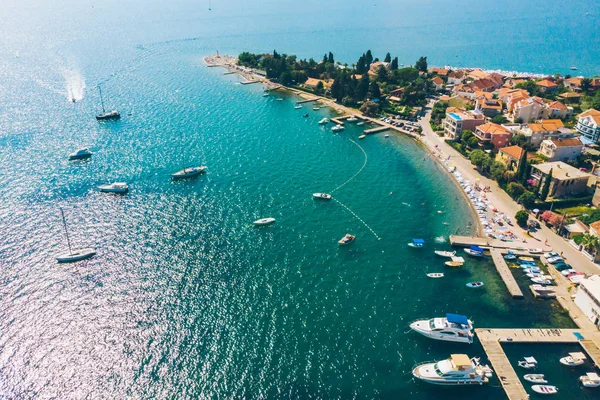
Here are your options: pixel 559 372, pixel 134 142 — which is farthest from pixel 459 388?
pixel 134 142

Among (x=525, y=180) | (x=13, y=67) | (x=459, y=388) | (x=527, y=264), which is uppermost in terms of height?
(x=13, y=67)

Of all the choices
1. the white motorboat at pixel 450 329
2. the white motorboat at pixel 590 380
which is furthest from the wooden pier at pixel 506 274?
the white motorboat at pixel 590 380

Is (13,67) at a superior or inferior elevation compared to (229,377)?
superior

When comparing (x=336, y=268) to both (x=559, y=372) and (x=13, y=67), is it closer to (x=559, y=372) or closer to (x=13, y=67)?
(x=559, y=372)

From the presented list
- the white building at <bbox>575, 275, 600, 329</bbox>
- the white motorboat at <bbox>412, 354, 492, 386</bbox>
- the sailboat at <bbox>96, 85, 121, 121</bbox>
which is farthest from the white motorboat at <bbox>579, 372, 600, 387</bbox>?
the sailboat at <bbox>96, 85, 121, 121</bbox>

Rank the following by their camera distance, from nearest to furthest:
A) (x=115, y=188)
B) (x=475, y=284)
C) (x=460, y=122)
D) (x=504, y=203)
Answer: (x=475, y=284) → (x=504, y=203) → (x=115, y=188) → (x=460, y=122)

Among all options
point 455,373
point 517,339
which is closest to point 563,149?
point 517,339

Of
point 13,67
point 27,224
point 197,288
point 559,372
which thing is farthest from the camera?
point 13,67

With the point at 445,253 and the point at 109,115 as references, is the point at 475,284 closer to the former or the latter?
the point at 445,253
